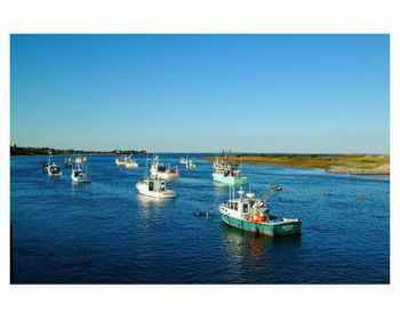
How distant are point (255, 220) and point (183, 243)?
2.55m

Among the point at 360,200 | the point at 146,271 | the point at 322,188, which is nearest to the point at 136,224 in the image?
the point at 146,271

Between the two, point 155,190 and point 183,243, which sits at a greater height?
point 155,190

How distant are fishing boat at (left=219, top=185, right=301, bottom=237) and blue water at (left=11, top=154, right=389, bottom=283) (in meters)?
0.26

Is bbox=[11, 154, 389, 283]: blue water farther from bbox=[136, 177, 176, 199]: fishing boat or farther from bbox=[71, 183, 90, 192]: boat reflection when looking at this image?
bbox=[71, 183, 90, 192]: boat reflection

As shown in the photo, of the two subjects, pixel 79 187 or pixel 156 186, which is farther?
pixel 79 187

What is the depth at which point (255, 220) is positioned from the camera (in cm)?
1461

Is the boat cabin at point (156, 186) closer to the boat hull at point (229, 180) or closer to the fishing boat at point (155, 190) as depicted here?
the fishing boat at point (155, 190)

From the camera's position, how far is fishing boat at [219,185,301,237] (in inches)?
551

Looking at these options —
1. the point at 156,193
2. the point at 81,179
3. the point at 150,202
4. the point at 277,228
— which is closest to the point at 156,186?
the point at 156,193

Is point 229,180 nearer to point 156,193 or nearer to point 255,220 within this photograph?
point 156,193
